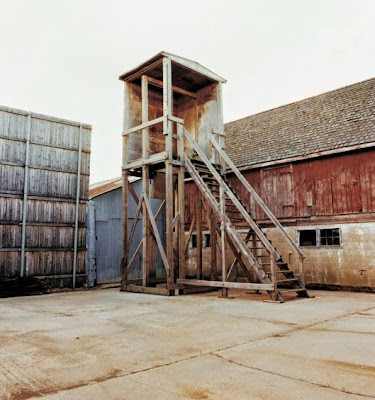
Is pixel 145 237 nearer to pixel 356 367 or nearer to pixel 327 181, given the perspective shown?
pixel 327 181

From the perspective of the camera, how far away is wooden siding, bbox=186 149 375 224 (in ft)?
40.4

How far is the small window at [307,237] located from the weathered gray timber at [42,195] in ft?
26.6

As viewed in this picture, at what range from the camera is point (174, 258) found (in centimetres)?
1155

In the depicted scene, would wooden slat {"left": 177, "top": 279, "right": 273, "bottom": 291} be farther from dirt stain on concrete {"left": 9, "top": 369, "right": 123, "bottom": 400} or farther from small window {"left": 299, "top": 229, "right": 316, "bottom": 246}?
dirt stain on concrete {"left": 9, "top": 369, "right": 123, "bottom": 400}

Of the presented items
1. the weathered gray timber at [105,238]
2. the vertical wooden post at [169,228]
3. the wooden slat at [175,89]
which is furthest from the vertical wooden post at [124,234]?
the wooden slat at [175,89]

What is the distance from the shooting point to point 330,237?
1297 centimetres

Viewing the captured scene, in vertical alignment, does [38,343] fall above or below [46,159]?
below

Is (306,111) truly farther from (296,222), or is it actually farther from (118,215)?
(118,215)

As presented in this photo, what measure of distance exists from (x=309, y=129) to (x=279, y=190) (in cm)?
278

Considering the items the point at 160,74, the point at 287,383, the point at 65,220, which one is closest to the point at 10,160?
the point at 65,220

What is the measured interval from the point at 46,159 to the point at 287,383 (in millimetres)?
12245

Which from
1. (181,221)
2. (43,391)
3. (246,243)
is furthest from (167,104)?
(43,391)

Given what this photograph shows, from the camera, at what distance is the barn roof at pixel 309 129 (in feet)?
42.9

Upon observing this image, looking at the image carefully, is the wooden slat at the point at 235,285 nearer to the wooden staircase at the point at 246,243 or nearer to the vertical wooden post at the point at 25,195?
the wooden staircase at the point at 246,243
